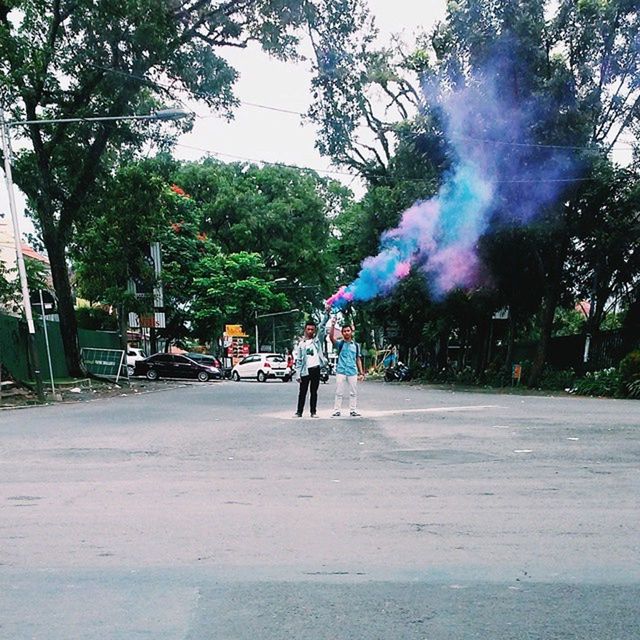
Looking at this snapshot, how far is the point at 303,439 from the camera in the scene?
10.8 metres

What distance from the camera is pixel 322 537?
18.0 ft

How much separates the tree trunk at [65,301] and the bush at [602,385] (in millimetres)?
17475

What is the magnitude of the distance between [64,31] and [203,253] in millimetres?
28645

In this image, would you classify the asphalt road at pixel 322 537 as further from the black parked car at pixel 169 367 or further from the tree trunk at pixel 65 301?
the black parked car at pixel 169 367

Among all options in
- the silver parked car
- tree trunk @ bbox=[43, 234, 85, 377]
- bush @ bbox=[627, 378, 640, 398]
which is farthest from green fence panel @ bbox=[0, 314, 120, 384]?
bush @ bbox=[627, 378, 640, 398]

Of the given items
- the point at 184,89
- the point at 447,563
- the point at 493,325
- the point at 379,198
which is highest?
the point at 184,89

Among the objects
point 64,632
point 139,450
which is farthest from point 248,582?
point 139,450

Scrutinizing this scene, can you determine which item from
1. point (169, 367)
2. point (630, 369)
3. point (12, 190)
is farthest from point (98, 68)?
point (169, 367)

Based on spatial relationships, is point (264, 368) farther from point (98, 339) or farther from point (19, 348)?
point (19, 348)

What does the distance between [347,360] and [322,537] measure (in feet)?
27.8

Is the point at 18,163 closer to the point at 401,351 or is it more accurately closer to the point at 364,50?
the point at 364,50

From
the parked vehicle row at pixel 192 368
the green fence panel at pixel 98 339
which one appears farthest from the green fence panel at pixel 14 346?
the parked vehicle row at pixel 192 368

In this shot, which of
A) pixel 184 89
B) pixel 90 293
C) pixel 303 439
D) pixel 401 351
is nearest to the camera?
pixel 303 439

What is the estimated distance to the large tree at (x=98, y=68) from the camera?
21344 millimetres
